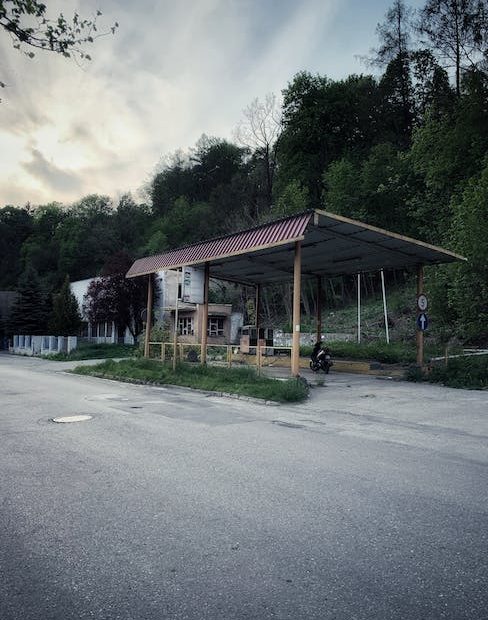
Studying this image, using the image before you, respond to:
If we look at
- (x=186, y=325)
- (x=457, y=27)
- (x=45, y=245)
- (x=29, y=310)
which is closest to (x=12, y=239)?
(x=45, y=245)

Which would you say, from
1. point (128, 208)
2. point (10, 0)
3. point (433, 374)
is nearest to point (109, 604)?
point (10, 0)

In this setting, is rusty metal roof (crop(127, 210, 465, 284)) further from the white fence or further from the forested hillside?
the white fence

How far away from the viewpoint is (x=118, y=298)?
40562 millimetres

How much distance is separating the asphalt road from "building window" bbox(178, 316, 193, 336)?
35549mm

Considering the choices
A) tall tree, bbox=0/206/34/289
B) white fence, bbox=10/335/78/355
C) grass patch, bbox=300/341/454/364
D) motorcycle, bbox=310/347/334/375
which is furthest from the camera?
tall tree, bbox=0/206/34/289

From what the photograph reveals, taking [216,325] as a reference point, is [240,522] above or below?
below

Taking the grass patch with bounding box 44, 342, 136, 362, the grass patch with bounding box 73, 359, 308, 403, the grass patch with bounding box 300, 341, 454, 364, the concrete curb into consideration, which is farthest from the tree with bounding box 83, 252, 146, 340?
the concrete curb

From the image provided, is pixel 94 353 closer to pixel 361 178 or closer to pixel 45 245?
pixel 361 178

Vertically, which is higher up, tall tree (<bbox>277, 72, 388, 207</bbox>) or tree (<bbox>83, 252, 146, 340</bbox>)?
tall tree (<bbox>277, 72, 388, 207</bbox>)

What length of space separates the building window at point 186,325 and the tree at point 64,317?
9.30 meters

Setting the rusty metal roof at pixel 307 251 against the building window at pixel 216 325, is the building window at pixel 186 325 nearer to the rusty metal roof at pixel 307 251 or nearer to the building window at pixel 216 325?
the building window at pixel 216 325

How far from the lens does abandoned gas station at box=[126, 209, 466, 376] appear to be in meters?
14.0

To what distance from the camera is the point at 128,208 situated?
77.0 metres

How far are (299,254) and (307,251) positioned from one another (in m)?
4.16
